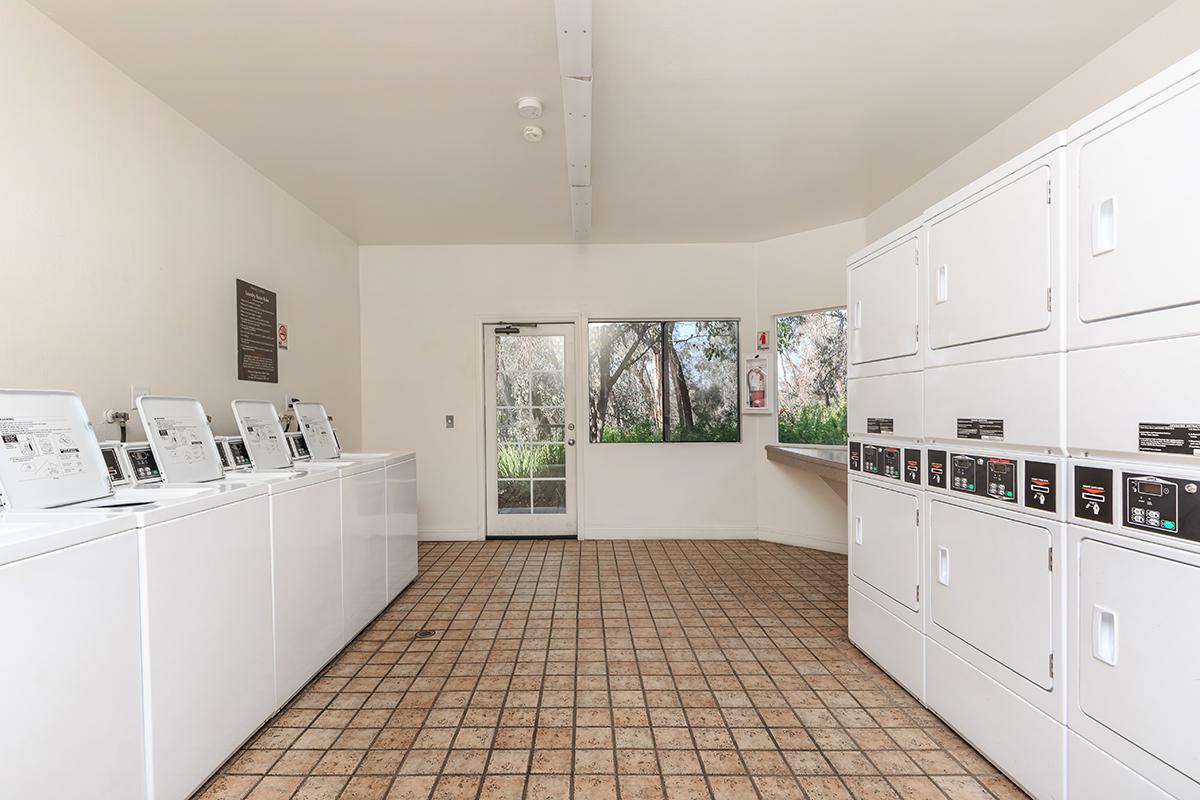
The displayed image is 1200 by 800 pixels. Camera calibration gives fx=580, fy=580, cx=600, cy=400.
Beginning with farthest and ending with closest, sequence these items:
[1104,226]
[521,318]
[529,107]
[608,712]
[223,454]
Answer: [521,318] < [223,454] < [529,107] < [608,712] < [1104,226]

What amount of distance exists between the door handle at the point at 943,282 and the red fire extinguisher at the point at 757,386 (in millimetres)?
3183

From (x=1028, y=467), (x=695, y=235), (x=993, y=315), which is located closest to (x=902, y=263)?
(x=993, y=315)

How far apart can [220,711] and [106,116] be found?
102 inches

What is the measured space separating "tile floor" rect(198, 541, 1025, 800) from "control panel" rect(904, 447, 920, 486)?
38.3 inches

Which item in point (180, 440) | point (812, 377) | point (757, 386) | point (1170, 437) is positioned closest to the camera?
point (1170, 437)

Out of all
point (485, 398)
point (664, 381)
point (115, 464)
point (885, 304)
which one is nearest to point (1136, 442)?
point (885, 304)

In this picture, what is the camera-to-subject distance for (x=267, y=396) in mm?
3943

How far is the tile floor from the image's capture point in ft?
6.57

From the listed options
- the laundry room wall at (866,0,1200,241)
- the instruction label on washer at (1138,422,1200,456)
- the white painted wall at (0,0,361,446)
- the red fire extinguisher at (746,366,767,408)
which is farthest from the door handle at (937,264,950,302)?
the white painted wall at (0,0,361,446)

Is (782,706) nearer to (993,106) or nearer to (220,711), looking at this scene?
(220,711)

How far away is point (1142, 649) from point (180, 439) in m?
3.58

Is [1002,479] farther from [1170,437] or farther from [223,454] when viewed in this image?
[223,454]

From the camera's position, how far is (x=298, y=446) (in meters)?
3.91

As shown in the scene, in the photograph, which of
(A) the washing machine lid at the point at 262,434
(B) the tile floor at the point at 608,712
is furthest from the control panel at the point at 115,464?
(B) the tile floor at the point at 608,712
